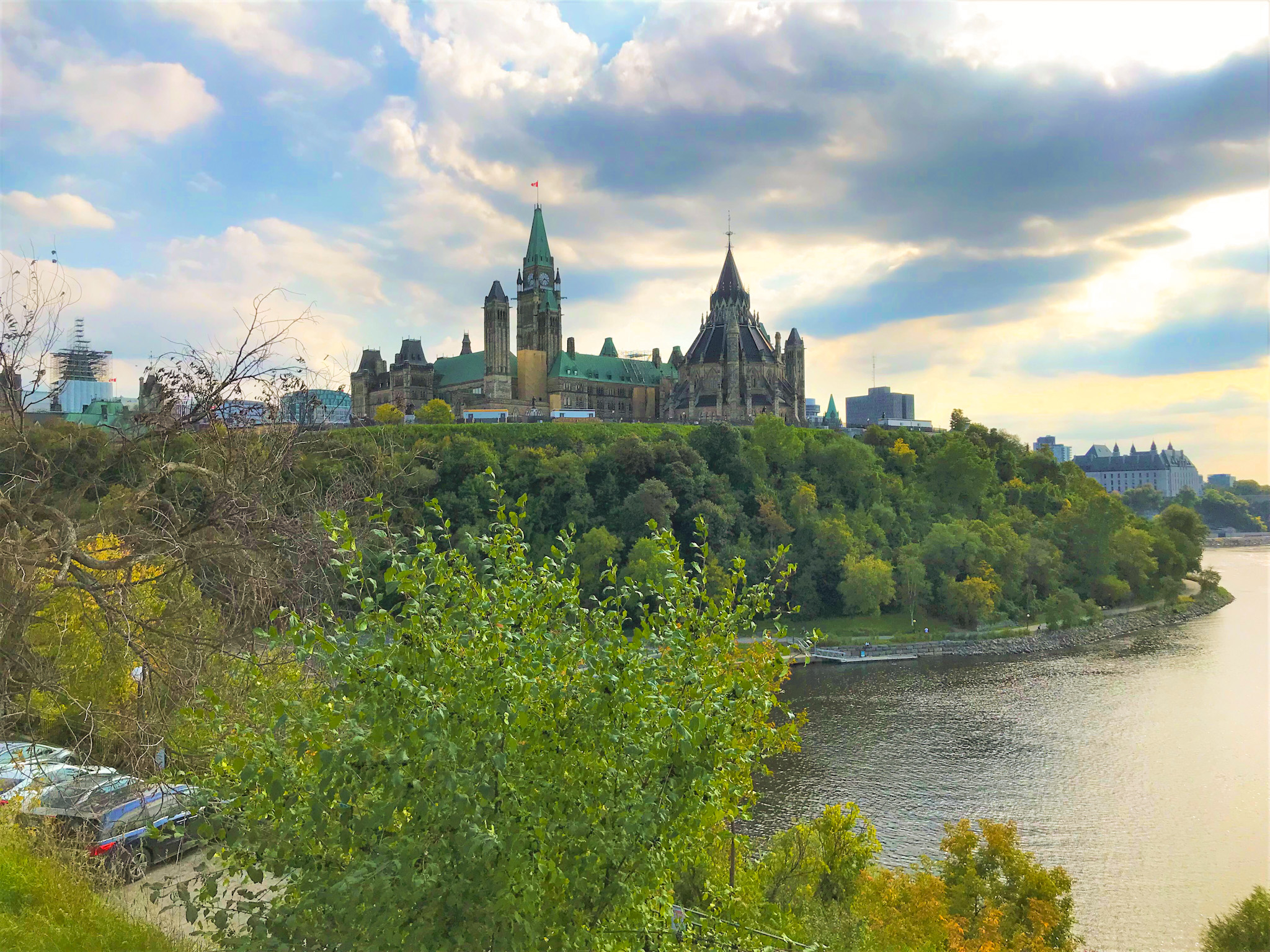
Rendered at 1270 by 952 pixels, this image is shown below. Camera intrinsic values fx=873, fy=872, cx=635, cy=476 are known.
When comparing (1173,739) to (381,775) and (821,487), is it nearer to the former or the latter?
(381,775)

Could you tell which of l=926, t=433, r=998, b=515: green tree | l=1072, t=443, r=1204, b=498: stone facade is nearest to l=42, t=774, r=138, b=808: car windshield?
l=926, t=433, r=998, b=515: green tree

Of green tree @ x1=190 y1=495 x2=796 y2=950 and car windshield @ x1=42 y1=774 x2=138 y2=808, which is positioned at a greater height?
green tree @ x1=190 y1=495 x2=796 y2=950

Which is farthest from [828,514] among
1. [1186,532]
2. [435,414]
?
[1186,532]

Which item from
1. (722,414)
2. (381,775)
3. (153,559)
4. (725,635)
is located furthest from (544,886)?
(722,414)

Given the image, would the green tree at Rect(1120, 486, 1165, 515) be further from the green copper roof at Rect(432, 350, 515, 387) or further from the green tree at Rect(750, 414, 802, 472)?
the green copper roof at Rect(432, 350, 515, 387)

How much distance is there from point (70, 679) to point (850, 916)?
13.6 metres

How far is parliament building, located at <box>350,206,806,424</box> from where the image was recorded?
7506cm

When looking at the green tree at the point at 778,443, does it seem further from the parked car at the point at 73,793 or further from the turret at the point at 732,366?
the parked car at the point at 73,793

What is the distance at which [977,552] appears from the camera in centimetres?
5331

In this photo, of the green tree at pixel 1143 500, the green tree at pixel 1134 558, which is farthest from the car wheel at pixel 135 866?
the green tree at pixel 1143 500

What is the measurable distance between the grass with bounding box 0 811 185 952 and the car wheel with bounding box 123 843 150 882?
68.5 inches

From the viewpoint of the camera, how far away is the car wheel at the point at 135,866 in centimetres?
1123

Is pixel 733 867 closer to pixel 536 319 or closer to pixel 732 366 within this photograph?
pixel 732 366

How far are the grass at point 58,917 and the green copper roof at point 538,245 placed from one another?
252 feet
